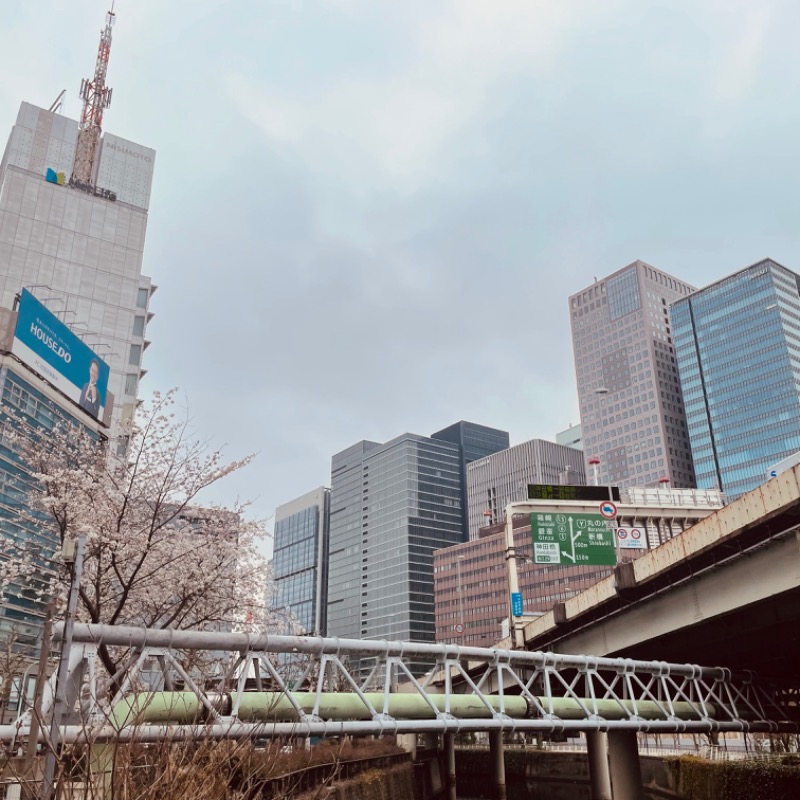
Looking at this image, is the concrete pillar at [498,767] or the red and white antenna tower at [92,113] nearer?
the concrete pillar at [498,767]

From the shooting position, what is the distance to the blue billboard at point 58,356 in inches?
2874

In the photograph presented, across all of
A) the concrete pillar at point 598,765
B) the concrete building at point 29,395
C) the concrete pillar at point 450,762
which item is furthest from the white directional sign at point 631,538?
the concrete building at point 29,395

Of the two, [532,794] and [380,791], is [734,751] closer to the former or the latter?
[532,794]

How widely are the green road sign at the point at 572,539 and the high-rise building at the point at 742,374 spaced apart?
150 metres

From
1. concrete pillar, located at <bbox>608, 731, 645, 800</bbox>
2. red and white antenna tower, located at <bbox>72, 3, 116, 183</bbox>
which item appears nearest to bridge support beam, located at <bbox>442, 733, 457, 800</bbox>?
concrete pillar, located at <bbox>608, 731, 645, 800</bbox>

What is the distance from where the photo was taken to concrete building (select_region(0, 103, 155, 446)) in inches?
4432

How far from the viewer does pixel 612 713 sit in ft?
73.7

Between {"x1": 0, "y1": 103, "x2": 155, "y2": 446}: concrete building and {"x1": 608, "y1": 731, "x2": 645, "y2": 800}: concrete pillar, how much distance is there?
92074 millimetres

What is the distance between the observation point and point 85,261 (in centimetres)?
11812

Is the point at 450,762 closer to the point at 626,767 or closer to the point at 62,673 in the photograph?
the point at 626,767

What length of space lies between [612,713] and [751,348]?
178 m

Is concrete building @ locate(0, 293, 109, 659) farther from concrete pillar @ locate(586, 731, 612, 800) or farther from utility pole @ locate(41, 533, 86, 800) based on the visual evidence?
A: utility pole @ locate(41, 533, 86, 800)

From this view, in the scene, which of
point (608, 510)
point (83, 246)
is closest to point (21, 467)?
point (608, 510)

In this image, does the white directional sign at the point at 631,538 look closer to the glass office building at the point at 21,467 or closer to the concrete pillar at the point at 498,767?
the concrete pillar at the point at 498,767
